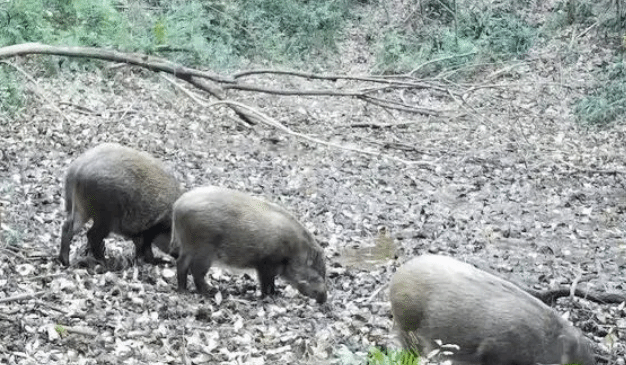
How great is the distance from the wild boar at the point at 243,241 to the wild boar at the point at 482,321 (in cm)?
161

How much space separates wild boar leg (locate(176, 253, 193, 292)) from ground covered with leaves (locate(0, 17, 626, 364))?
0.38 feet

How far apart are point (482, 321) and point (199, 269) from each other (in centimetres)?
247

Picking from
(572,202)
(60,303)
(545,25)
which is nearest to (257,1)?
(545,25)

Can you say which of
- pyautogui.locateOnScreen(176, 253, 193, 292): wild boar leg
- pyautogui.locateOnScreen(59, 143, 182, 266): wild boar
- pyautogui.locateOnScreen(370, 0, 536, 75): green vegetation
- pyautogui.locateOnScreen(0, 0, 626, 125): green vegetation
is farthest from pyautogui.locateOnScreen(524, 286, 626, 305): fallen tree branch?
pyautogui.locateOnScreen(370, 0, 536, 75): green vegetation

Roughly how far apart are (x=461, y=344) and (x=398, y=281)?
2.03ft

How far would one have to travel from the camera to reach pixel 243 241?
7.39 m

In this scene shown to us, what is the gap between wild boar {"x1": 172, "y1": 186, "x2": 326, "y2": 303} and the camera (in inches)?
287

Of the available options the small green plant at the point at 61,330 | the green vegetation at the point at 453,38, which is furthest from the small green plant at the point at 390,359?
the green vegetation at the point at 453,38

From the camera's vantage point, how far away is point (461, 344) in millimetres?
6035

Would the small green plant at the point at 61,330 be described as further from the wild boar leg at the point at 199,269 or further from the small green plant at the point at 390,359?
the small green plant at the point at 390,359

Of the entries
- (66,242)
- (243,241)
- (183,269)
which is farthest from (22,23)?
(243,241)

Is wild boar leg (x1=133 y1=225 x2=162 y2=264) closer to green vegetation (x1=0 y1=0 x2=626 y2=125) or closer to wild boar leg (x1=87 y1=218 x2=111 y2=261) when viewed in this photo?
wild boar leg (x1=87 y1=218 x2=111 y2=261)

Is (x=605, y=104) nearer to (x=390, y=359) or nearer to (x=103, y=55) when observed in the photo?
(x=103, y=55)

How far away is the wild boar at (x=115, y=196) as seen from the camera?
7.45 m
